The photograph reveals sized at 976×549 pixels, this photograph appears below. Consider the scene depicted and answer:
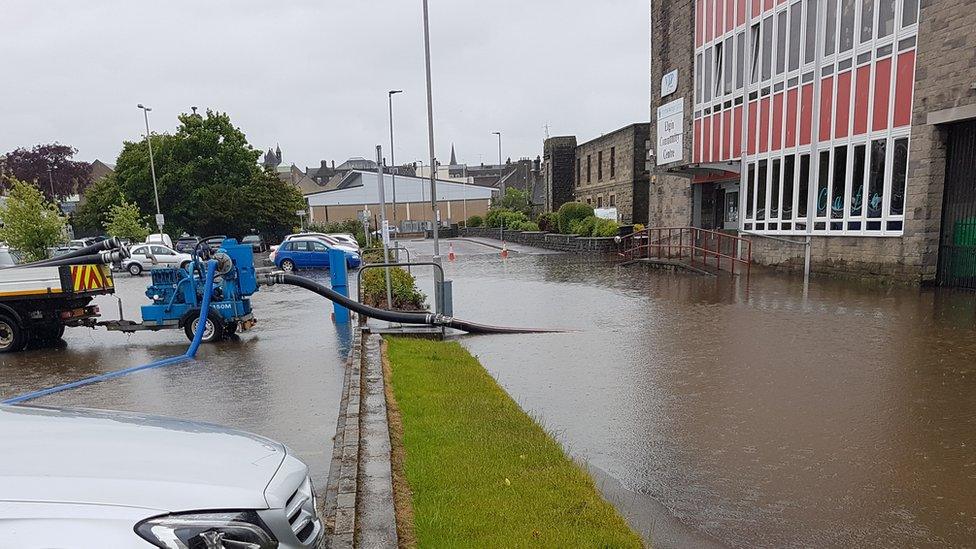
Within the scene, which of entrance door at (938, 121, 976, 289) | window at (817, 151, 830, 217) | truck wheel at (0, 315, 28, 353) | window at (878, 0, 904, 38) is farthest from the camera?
window at (817, 151, 830, 217)

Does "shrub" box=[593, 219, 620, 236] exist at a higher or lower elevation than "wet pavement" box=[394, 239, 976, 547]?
higher

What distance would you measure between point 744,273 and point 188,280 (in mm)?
14639

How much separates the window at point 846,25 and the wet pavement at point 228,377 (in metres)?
14.9

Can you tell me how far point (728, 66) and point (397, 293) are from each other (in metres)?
15.5

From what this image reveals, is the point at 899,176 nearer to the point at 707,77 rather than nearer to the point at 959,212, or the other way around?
the point at 959,212

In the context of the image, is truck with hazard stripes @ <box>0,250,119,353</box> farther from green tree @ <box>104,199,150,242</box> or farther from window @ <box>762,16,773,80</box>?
green tree @ <box>104,199,150,242</box>

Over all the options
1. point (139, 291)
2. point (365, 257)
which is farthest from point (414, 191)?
point (139, 291)

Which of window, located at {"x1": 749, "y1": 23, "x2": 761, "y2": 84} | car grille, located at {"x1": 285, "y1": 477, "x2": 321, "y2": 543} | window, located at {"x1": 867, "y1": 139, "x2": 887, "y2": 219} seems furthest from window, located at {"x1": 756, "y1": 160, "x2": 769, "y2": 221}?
car grille, located at {"x1": 285, "y1": 477, "x2": 321, "y2": 543}

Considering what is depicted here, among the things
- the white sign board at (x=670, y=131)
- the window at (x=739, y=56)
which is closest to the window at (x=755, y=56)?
the window at (x=739, y=56)

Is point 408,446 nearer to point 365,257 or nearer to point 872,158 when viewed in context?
point 872,158

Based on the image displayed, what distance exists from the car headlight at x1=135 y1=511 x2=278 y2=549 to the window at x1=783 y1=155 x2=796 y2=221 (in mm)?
19147

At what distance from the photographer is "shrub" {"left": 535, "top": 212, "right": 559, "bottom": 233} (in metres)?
36.6

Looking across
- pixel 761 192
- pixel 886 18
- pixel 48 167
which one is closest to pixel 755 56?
pixel 761 192

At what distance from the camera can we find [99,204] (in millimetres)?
49531
